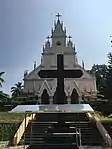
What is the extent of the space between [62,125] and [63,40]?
5572cm

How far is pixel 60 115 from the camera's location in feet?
52.8

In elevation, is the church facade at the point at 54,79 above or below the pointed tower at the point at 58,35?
below

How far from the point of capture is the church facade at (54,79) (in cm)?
5681

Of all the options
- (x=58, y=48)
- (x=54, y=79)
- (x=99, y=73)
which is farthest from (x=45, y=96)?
(x=99, y=73)

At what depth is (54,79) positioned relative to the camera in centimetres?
5797

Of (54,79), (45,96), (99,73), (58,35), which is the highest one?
(58,35)

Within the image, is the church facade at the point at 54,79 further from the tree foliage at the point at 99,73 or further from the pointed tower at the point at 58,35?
the tree foliage at the point at 99,73

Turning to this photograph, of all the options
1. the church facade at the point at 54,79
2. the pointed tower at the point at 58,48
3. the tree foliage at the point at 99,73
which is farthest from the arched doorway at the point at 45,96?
the tree foliage at the point at 99,73

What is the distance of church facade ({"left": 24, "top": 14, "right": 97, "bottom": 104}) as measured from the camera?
5681 centimetres

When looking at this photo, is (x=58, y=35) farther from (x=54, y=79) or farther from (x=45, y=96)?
→ (x=45, y=96)

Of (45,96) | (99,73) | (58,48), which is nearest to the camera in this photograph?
(45,96)

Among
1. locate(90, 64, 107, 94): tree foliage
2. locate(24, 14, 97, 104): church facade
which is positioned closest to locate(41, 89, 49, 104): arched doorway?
locate(24, 14, 97, 104): church facade

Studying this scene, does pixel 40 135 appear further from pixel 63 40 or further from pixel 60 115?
pixel 63 40

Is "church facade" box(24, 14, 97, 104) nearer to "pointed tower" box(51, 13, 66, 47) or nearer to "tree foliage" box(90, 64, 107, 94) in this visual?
"pointed tower" box(51, 13, 66, 47)
